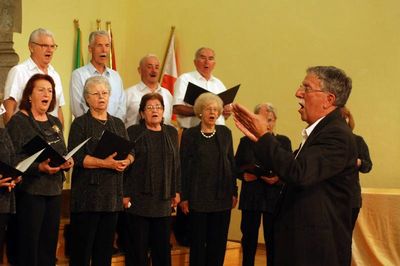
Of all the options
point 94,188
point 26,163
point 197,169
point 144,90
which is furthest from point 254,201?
point 26,163

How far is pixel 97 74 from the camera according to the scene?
18.0ft

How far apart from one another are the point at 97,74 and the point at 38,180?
133 centimetres

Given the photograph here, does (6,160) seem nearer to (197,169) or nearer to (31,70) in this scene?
(31,70)

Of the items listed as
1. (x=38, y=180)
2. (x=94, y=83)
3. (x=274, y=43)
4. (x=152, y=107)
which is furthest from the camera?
(x=274, y=43)

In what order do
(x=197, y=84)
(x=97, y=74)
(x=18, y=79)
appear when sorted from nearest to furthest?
(x=18, y=79), (x=97, y=74), (x=197, y=84)

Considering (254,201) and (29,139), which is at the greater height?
(29,139)

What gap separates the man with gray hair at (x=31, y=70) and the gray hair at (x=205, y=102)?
3.46 feet

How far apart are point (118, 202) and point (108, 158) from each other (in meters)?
0.31

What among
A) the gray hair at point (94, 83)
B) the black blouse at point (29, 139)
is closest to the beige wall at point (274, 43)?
the gray hair at point (94, 83)

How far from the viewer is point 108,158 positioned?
4.71 metres

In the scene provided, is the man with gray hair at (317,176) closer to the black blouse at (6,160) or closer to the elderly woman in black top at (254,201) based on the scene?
the black blouse at (6,160)

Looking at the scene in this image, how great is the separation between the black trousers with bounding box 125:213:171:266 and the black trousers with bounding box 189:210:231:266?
341 millimetres

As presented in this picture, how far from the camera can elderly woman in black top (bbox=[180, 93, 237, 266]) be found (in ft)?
18.0

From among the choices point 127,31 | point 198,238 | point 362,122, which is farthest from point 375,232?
point 127,31
